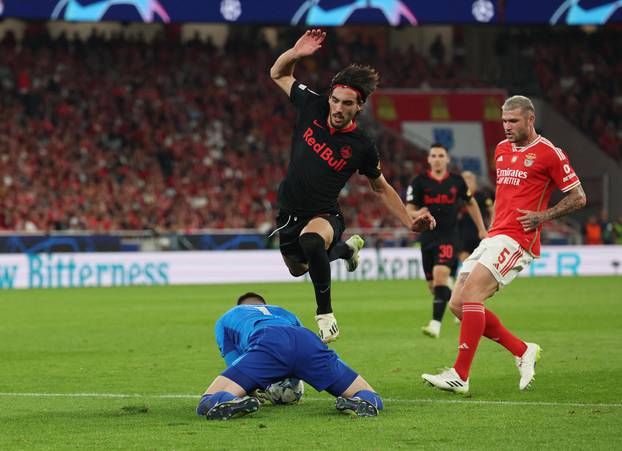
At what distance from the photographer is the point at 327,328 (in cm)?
909

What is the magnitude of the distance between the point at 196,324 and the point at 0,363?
5480 mm

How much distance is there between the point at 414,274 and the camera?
1209 inches

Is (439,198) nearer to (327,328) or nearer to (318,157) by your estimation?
(318,157)

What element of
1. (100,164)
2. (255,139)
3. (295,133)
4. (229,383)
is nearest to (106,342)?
(295,133)

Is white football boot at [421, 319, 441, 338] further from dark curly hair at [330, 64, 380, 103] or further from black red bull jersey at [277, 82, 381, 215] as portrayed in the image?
dark curly hair at [330, 64, 380, 103]

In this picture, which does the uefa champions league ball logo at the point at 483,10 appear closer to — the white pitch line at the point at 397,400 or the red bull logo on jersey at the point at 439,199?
the red bull logo on jersey at the point at 439,199

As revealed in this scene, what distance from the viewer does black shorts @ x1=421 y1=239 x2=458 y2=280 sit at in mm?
15203

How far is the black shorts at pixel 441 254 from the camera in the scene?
15.2 meters

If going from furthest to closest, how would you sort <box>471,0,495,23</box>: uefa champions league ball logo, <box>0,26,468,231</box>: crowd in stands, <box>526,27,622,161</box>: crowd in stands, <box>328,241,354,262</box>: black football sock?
1. <box>526,27,622,161</box>: crowd in stands
2. <box>471,0,495,23</box>: uefa champions league ball logo
3. <box>0,26,468,231</box>: crowd in stands
4. <box>328,241,354,262</box>: black football sock

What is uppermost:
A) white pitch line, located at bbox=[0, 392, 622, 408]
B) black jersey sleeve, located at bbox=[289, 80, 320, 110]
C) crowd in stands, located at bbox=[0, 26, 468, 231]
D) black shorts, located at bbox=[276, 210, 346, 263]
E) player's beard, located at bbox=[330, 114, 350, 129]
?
crowd in stands, located at bbox=[0, 26, 468, 231]

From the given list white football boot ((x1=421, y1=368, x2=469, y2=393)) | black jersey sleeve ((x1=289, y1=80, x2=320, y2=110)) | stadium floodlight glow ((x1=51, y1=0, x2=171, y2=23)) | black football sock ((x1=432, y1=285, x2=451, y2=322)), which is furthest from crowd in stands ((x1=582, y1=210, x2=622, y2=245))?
white football boot ((x1=421, y1=368, x2=469, y2=393))

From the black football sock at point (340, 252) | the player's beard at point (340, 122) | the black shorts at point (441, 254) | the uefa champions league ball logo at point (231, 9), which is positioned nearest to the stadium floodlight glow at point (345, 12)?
the uefa champions league ball logo at point (231, 9)

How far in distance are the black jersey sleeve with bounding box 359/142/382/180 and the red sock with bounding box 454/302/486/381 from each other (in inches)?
51.0

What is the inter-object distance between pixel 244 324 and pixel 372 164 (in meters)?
1.92
